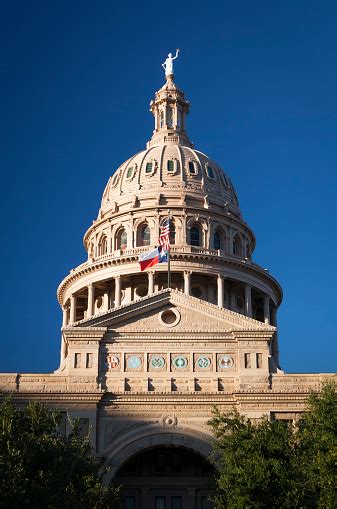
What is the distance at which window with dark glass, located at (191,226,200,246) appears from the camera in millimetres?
89312

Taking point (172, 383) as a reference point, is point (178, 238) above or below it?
above

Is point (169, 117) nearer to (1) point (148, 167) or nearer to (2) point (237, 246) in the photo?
(1) point (148, 167)

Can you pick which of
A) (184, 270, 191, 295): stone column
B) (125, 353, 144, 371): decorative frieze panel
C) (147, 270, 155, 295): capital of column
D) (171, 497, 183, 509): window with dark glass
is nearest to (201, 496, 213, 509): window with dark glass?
(171, 497, 183, 509): window with dark glass

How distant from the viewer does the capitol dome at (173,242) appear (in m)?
84.9

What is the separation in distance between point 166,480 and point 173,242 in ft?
109

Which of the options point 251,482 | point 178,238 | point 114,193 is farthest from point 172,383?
point 114,193

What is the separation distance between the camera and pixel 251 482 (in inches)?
1757

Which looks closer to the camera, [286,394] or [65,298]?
[286,394]

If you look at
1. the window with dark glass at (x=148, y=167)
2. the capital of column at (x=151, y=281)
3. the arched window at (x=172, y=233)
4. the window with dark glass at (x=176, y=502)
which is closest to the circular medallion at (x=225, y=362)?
→ the window with dark glass at (x=176, y=502)

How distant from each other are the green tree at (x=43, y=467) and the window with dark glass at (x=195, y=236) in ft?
138

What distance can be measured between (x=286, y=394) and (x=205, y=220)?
3603cm

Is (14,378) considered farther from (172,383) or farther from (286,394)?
(286,394)

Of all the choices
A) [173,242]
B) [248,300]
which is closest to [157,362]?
[248,300]

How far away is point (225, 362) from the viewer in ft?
192
